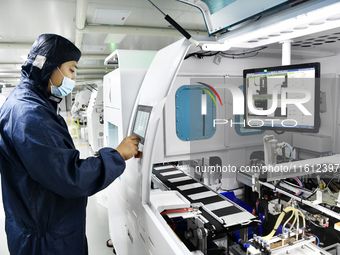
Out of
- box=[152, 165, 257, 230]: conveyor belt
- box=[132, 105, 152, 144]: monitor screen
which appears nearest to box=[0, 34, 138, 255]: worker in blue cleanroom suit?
box=[132, 105, 152, 144]: monitor screen

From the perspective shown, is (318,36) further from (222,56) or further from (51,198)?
(51,198)

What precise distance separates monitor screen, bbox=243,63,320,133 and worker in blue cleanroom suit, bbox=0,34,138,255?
44.1 inches

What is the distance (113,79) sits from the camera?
2406 mm

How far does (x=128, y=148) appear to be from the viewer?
168cm

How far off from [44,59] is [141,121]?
0.72 m

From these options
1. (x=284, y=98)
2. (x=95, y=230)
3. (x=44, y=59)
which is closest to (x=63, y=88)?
(x=44, y=59)

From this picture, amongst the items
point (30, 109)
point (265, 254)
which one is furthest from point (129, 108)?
point (265, 254)

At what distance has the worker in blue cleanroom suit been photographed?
127cm

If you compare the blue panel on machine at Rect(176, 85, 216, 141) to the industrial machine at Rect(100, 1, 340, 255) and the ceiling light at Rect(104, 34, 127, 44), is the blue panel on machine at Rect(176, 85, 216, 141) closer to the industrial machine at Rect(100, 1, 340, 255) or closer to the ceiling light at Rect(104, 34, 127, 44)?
the industrial machine at Rect(100, 1, 340, 255)

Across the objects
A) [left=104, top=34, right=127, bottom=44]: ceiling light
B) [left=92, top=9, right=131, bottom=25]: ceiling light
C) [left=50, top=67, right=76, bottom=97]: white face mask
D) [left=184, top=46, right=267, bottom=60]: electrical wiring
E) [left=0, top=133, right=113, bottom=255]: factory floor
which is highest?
[left=104, top=34, right=127, bottom=44]: ceiling light

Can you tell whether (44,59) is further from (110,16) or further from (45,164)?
(110,16)

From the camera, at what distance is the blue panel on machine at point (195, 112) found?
2553 millimetres

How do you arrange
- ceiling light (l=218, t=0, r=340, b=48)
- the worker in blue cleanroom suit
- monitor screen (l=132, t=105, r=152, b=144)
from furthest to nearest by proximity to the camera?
monitor screen (l=132, t=105, r=152, b=144), the worker in blue cleanroom suit, ceiling light (l=218, t=0, r=340, b=48)

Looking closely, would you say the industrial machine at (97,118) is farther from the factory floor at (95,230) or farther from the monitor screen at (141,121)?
the monitor screen at (141,121)
